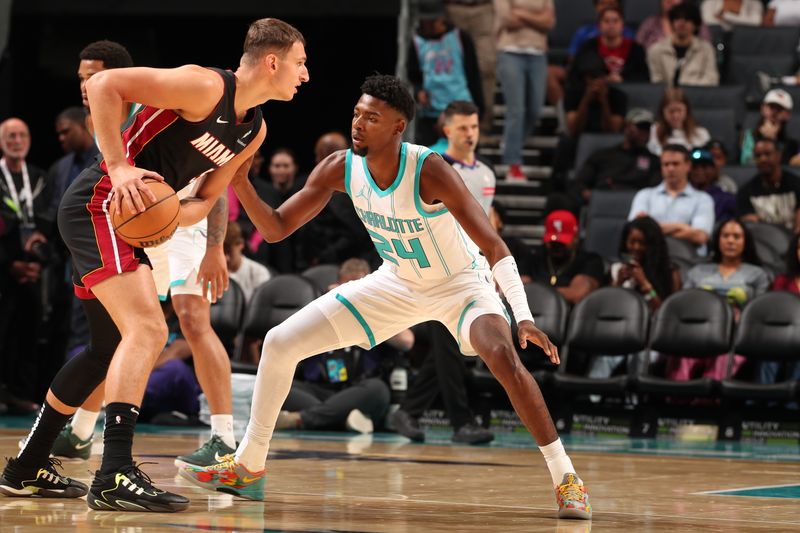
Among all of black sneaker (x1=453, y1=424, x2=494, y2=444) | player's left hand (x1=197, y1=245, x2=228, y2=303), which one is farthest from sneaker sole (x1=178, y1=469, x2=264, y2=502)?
black sneaker (x1=453, y1=424, x2=494, y2=444)

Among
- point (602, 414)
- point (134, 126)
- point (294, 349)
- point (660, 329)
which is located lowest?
point (602, 414)

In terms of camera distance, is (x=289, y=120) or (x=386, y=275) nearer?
(x=386, y=275)

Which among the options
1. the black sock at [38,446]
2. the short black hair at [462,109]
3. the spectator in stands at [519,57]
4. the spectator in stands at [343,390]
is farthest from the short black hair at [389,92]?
the spectator in stands at [519,57]

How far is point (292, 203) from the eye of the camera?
588 centimetres

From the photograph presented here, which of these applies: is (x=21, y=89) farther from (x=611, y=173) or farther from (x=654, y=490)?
(x=654, y=490)

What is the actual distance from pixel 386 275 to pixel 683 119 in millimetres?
7475

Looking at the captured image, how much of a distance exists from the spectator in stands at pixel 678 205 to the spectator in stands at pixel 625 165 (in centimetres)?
86

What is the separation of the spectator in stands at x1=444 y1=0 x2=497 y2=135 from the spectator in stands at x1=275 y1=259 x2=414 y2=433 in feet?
13.2

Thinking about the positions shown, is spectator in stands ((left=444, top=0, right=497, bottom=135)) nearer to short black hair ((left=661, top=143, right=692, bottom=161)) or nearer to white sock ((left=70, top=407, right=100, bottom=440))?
short black hair ((left=661, top=143, right=692, bottom=161))

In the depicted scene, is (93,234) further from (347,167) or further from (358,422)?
(358,422)

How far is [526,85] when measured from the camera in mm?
13289

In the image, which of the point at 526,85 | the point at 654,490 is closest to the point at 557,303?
the point at 526,85

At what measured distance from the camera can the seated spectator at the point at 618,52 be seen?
45.3 feet

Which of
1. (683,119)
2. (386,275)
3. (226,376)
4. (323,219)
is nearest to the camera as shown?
(386,275)
